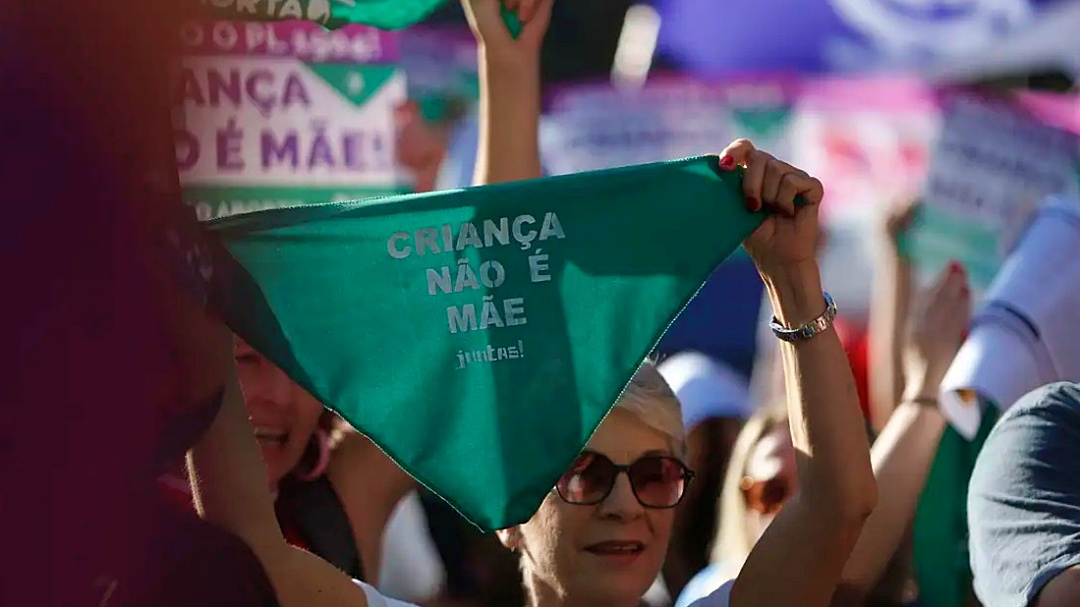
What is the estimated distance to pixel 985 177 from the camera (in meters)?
4.74

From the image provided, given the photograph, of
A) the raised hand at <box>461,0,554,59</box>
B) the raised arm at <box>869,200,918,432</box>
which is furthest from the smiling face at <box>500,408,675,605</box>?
the raised arm at <box>869,200,918,432</box>

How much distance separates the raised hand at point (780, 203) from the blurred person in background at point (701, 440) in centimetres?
140

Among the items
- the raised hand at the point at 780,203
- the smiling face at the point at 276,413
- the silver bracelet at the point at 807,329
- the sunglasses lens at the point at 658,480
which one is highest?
the raised hand at the point at 780,203

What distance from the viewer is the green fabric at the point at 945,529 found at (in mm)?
3871

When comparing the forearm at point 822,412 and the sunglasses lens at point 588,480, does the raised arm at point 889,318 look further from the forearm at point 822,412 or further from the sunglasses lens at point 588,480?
the forearm at point 822,412

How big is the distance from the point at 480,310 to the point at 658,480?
559mm

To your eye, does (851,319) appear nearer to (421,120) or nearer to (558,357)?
(421,120)

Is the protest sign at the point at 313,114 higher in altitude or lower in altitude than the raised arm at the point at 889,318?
higher

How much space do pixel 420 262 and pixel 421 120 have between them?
2.61 meters

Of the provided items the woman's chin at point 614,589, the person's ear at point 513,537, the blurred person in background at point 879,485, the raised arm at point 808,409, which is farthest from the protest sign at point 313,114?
the raised arm at point 808,409

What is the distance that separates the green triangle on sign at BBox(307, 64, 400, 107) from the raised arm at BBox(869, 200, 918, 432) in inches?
57.8

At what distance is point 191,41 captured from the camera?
1428 millimetres

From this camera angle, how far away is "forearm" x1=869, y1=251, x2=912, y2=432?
4238mm

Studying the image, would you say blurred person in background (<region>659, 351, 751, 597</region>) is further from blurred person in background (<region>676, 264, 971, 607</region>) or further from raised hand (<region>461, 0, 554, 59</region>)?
raised hand (<region>461, 0, 554, 59</region>)
